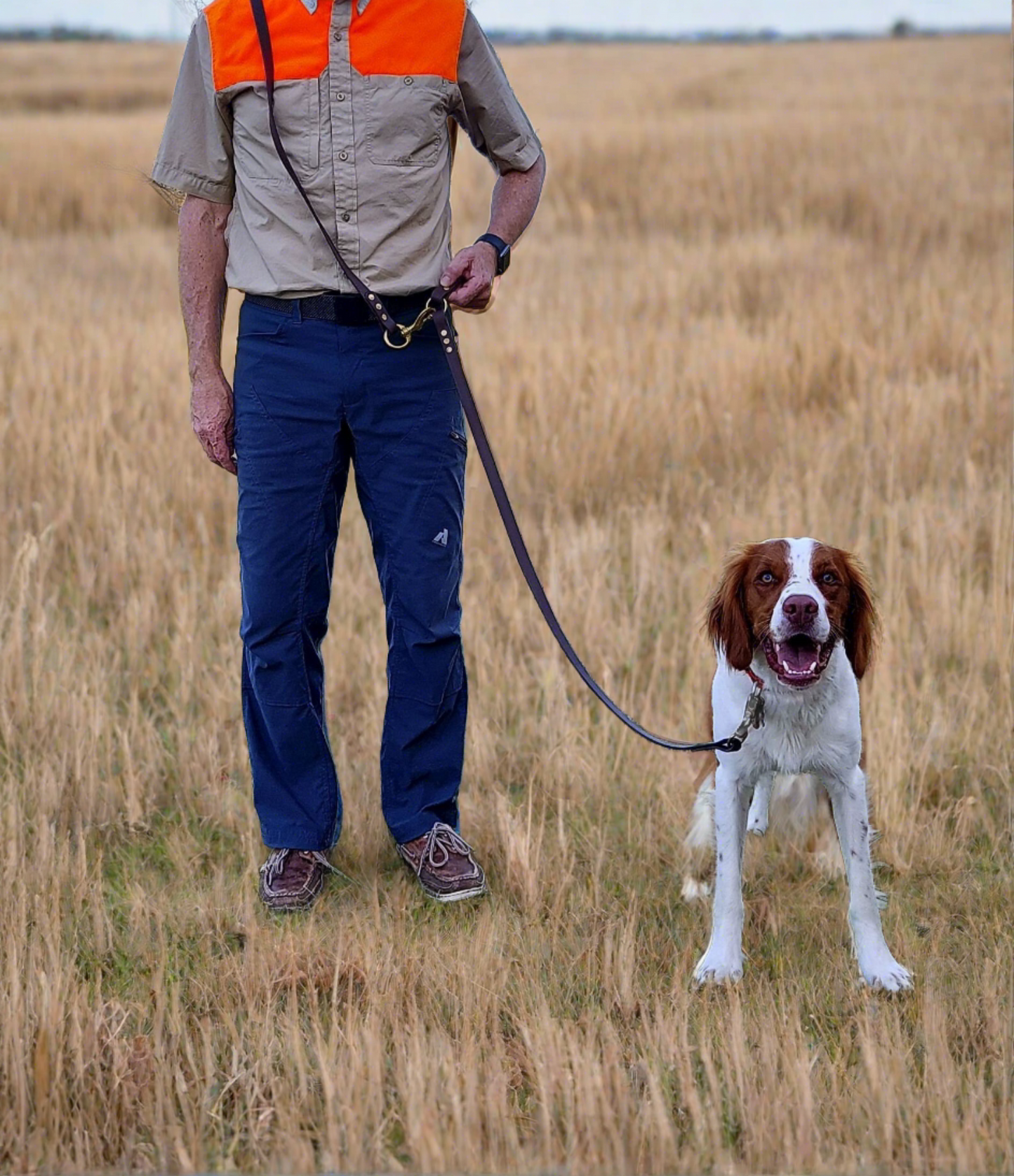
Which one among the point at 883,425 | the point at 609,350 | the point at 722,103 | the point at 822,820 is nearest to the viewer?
the point at 822,820

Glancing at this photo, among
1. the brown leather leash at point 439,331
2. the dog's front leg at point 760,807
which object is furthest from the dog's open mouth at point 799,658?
the dog's front leg at point 760,807

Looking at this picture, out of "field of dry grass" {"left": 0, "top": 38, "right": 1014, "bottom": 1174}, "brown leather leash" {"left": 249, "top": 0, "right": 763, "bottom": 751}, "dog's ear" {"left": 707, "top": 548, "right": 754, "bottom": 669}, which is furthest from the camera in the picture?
"brown leather leash" {"left": 249, "top": 0, "right": 763, "bottom": 751}

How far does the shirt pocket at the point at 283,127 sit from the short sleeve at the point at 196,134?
51 millimetres

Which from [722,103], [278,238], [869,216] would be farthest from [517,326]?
[722,103]

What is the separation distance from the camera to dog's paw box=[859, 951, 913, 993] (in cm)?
280

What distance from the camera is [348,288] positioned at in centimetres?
305

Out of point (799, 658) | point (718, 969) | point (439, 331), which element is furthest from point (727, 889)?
point (439, 331)

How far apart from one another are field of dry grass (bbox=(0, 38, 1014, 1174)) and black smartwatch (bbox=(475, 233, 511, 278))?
1279mm

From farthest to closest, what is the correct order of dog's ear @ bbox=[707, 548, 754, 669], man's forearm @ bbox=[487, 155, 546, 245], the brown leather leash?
man's forearm @ bbox=[487, 155, 546, 245], the brown leather leash, dog's ear @ bbox=[707, 548, 754, 669]

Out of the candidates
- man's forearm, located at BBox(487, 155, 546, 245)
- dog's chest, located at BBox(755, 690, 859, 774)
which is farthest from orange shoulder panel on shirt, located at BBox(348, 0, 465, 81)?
dog's chest, located at BBox(755, 690, 859, 774)

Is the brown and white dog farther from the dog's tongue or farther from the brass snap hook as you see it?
the brass snap hook

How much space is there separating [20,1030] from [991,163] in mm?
11571

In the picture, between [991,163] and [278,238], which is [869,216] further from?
[278,238]

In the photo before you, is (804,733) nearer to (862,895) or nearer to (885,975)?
(862,895)
